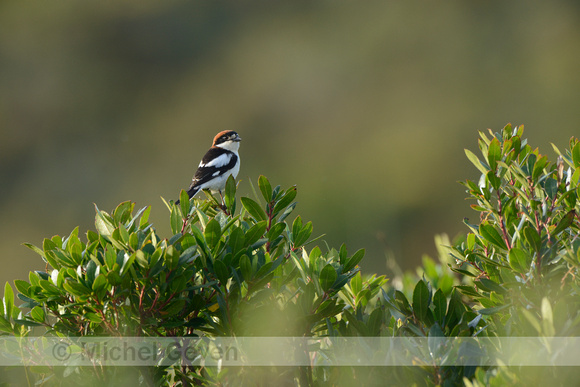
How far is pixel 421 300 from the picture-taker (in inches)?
66.0

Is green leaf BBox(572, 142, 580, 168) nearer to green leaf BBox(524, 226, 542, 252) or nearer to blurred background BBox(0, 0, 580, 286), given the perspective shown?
green leaf BBox(524, 226, 542, 252)

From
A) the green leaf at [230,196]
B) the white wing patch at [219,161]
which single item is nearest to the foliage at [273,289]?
the green leaf at [230,196]

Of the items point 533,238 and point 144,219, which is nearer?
point 533,238

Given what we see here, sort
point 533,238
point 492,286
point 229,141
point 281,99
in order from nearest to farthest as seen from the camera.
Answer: point 533,238, point 492,286, point 229,141, point 281,99

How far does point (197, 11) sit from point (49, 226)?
30.2ft

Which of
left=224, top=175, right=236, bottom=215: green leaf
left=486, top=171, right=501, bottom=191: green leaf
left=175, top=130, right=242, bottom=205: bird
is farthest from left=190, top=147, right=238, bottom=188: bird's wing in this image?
left=486, top=171, right=501, bottom=191: green leaf

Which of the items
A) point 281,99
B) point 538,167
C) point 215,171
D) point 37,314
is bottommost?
point 281,99

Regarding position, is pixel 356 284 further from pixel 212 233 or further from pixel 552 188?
pixel 552 188

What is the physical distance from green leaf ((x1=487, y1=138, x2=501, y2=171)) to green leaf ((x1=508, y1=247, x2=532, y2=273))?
0.33 metres

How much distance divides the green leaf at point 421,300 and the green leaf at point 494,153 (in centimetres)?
44

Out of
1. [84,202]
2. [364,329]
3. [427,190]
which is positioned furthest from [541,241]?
[84,202]

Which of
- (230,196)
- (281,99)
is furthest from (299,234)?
(281,99)

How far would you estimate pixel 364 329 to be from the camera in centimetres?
167

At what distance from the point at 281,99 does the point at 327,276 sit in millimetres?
18296
